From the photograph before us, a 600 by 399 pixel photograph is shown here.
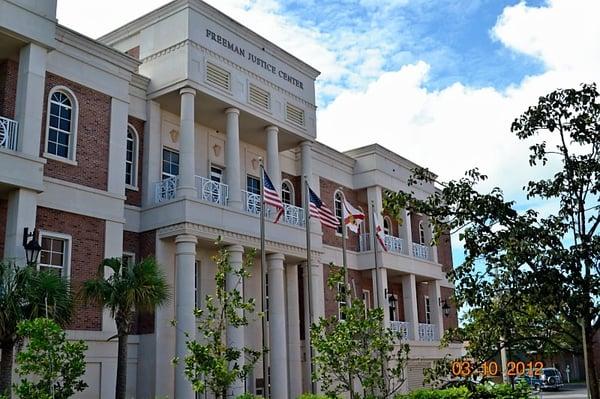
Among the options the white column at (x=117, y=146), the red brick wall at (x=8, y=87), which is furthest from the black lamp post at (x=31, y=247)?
the white column at (x=117, y=146)

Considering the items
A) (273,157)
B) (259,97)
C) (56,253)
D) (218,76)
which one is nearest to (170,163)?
(218,76)

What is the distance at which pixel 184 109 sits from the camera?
73.0 feet

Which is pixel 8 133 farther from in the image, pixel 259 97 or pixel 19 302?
pixel 259 97

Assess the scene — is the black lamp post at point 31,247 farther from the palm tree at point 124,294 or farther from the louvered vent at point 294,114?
the louvered vent at point 294,114

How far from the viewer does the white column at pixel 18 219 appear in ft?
53.8

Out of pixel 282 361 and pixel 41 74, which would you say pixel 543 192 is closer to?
pixel 41 74

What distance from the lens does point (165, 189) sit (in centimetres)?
2253

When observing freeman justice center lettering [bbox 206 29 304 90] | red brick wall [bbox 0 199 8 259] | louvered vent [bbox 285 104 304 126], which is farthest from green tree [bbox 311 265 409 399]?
louvered vent [bbox 285 104 304 126]

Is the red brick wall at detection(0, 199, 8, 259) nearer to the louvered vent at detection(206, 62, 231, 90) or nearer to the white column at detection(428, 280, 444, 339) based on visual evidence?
the louvered vent at detection(206, 62, 231, 90)

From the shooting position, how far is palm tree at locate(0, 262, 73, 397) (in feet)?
44.5

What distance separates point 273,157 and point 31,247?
38.8 ft

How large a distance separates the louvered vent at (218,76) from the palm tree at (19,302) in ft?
35.7

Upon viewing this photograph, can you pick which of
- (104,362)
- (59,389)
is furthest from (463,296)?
(104,362)

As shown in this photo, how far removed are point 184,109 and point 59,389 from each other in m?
11.4
